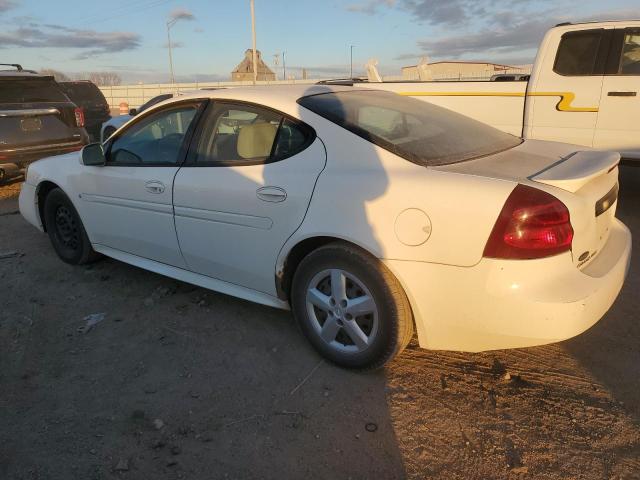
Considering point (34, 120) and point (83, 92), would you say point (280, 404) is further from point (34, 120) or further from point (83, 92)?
point (83, 92)

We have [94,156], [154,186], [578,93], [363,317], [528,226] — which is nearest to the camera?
[528,226]

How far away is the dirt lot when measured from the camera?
7.43ft

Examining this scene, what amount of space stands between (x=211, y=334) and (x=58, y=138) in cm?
572

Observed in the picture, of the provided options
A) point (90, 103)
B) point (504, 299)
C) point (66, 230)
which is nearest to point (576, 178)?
point (504, 299)

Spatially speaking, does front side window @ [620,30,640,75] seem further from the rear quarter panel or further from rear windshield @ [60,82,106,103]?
rear windshield @ [60,82,106,103]

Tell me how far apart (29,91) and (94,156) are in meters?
4.79

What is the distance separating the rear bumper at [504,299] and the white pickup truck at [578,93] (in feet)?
13.3

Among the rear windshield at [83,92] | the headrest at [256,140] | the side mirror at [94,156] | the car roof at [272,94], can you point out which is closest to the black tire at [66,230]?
the side mirror at [94,156]

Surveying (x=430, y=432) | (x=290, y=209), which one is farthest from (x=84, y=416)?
(x=430, y=432)

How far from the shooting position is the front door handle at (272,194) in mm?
2862

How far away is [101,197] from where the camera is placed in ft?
13.2

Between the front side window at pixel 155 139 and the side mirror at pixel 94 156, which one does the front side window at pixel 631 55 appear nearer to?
the front side window at pixel 155 139

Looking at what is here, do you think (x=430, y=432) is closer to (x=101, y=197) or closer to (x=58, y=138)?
(x=101, y=197)

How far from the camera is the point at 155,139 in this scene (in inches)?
147
